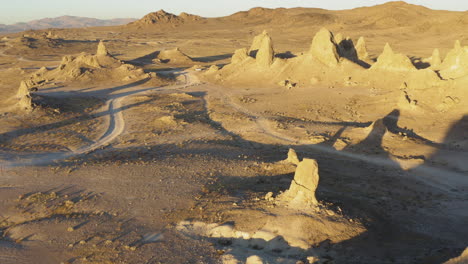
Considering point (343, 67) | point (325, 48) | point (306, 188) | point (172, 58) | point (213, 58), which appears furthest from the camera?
point (213, 58)

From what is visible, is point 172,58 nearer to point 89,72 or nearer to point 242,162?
point 89,72

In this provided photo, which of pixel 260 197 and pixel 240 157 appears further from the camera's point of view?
pixel 240 157

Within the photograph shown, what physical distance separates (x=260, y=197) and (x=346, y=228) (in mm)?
3587

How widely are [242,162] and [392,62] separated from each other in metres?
25.2

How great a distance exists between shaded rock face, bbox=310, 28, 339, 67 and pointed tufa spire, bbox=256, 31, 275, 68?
4788 mm

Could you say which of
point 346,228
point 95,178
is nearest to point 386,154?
point 346,228

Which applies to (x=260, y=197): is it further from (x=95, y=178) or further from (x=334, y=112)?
(x=334, y=112)

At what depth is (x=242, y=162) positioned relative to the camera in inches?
791

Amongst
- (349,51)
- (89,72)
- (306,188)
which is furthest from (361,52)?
(306,188)

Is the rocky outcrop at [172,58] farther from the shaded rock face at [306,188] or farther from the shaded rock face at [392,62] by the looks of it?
the shaded rock face at [306,188]

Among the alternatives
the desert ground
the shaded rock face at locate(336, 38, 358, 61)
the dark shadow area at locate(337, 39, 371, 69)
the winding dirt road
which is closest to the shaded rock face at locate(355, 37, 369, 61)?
the desert ground

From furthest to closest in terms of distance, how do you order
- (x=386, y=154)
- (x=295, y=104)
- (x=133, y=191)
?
(x=295, y=104)
(x=386, y=154)
(x=133, y=191)

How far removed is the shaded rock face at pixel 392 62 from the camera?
1468 inches

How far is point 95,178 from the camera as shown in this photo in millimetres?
17484
